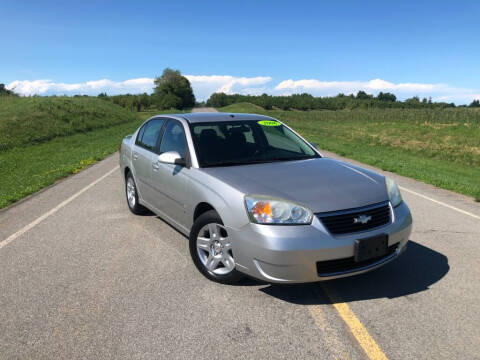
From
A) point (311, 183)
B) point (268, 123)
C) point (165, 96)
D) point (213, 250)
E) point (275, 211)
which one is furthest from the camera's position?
point (165, 96)

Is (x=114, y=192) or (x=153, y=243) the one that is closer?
(x=153, y=243)

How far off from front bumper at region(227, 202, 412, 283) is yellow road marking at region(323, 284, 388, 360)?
0.94 feet

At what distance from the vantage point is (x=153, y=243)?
533 centimetres

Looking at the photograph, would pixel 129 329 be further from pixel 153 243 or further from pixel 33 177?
pixel 33 177

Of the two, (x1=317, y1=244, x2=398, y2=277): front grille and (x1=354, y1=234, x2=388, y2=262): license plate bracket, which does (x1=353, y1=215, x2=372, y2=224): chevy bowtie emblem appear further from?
(x1=317, y1=244, x2=398, y2=277): front grille

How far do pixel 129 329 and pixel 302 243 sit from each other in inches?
61.2

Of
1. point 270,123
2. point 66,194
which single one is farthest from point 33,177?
point 270,123

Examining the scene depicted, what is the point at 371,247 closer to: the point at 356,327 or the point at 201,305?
the point at 356,327

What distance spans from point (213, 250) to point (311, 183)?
1.19m

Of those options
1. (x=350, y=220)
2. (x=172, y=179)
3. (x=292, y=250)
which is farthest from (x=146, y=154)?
(x=350, y=220)

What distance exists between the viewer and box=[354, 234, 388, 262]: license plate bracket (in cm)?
352

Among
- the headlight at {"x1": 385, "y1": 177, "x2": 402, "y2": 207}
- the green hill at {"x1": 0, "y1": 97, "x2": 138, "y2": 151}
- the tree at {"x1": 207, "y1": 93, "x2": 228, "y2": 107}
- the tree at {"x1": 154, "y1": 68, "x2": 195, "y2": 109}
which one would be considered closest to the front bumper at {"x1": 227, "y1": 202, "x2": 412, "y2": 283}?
the headlight at {"x1": 385, "y1": 177, "x2": 402, "y2": 207}

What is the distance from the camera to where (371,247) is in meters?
3.61

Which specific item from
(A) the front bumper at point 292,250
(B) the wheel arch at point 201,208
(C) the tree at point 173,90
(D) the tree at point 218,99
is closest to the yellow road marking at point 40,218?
(B) the wheel arch at point 201,208
